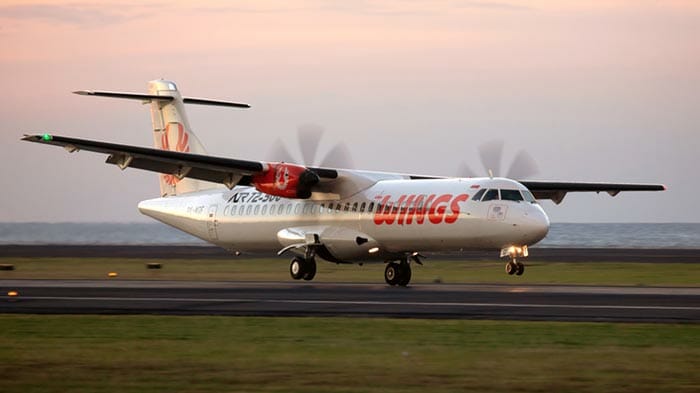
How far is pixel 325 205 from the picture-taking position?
34250mm

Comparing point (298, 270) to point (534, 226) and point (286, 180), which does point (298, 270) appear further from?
point (534, 226)

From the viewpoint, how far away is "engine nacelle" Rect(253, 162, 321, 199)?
3344 centimetres

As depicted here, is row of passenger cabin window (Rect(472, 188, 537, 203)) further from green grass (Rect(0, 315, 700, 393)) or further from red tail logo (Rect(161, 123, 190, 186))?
red tail logo (Rect(161, 123, 190, 186))

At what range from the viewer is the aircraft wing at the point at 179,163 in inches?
1222

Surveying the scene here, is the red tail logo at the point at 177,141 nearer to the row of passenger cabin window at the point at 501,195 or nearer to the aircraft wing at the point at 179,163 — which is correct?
the aircraft wing at the point at 179,163

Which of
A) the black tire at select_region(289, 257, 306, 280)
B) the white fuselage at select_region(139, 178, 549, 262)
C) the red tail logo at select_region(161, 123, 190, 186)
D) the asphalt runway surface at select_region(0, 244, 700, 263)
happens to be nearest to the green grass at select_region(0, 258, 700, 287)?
the black tire at select_region(289, 257, 306, 280)

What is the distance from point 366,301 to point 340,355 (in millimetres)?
9021

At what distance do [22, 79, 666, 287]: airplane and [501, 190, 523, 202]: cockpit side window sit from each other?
4 cm

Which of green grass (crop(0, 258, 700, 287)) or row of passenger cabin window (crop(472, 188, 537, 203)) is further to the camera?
green grass (crop(0, 258, 700, 287))

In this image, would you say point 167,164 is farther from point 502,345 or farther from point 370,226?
point 502,345

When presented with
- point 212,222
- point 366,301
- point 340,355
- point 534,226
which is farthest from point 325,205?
point 340,355

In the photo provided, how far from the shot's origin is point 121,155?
32500 millimetres

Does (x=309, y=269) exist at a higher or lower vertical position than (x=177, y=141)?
lower

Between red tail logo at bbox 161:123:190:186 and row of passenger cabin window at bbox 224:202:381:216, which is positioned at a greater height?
red tail logo at bbox 161:123:190:186
